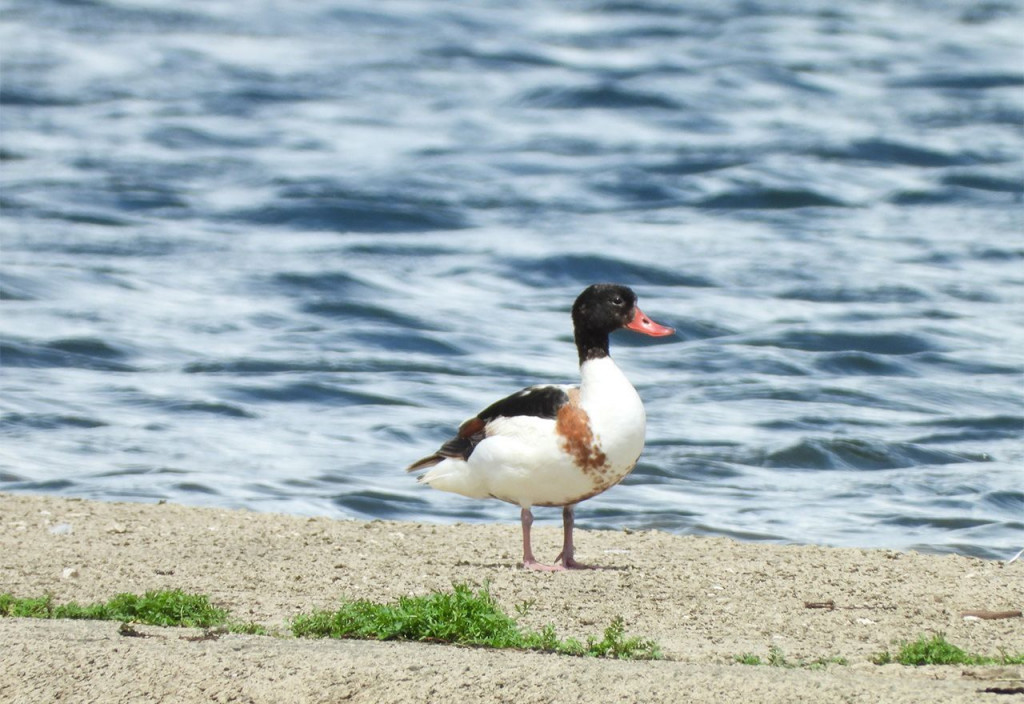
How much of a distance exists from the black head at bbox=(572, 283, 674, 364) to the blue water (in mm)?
2929

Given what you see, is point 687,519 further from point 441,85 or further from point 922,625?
point 441,85

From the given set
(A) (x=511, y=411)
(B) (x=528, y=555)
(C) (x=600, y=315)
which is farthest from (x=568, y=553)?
(C) (x=600, y=315)

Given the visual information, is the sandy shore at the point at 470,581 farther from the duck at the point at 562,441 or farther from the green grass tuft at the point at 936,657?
the duck at the point at 562,441

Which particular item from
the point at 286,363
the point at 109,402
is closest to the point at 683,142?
the point at 286,363

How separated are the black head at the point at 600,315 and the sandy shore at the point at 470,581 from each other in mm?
1208

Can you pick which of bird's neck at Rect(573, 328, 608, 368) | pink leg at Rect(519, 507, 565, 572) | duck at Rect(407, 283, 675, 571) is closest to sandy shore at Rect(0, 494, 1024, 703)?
pink leg at Rect(519, 507, 565, 572)

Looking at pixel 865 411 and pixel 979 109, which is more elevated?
pixel 979 109

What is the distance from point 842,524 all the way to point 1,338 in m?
10.1

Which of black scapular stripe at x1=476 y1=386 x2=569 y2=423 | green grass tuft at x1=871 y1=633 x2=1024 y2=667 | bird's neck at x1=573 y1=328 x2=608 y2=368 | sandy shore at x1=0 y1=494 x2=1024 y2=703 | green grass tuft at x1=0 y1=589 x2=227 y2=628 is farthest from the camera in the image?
bird's neck at x1=573 y1=328 x2=608 y2=368

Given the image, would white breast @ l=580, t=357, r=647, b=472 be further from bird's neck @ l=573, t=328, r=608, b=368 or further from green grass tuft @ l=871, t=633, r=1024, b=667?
green grass tuft @ l=871, t=633, r=1024, b=667

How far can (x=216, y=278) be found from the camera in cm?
2209

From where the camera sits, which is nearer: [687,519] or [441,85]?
[687,519]

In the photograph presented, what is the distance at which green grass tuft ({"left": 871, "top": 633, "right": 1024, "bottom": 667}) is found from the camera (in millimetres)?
7031

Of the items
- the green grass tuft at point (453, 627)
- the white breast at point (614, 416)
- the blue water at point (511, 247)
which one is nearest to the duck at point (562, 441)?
the white breast at point (614, 416)
